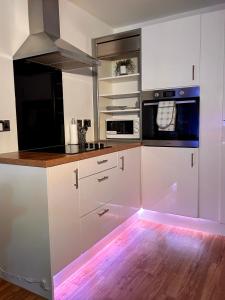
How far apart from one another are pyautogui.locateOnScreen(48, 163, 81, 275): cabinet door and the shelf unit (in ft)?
4.47

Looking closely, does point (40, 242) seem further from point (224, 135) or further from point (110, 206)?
point (224, 135)

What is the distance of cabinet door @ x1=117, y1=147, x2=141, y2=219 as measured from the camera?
7.72 feet

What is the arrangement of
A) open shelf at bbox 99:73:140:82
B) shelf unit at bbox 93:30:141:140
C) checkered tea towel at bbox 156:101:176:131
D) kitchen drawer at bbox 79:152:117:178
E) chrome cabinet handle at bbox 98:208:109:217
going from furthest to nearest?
open shelf at bbox 99:73:140:82
shelf unit at bbox 93:30:141:140
checkered tea towel at bbox 156:101:176:131
chrome cabinet handle at bbox 98:208:109:217
kitchen drawer at bbox 79:152:117:178

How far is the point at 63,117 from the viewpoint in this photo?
8.32 feet

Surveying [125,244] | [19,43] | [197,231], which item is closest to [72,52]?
[19,43]

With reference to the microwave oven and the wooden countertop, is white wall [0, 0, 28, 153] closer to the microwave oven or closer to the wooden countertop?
the wooden countertop

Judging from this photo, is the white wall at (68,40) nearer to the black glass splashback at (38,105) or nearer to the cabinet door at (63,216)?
the black glass splashback at (38,105)

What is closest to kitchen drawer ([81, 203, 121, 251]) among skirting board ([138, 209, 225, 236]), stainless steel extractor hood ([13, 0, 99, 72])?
skirting board ([138, 209, 225, 236])

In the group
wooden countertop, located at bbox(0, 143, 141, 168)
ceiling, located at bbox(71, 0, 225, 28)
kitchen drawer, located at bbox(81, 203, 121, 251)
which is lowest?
kitchen drawer, located at bbox(81, 203, 121, 251)

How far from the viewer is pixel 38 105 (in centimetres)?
225

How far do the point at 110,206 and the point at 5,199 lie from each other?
0.88 metres

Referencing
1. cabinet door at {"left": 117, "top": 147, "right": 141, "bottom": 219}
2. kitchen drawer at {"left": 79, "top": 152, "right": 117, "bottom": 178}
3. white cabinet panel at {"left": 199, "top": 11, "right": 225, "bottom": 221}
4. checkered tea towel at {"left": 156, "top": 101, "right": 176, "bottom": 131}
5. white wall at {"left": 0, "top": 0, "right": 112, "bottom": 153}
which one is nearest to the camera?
kitchen drawer at {"left": 79, "top": 152, "right": 117, "bottom": 178}

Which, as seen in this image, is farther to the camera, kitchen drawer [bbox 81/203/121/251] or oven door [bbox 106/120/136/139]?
oven door [bbox 106/120/136/139]

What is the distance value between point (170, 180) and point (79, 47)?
1744mm
